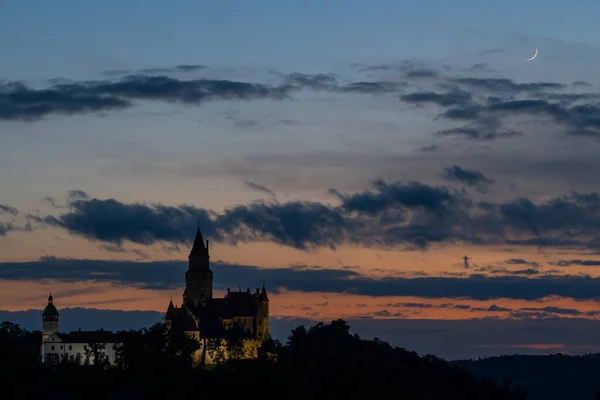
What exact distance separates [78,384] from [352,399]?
46.6m

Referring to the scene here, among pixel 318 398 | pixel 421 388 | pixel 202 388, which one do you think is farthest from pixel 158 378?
pixel 421 388

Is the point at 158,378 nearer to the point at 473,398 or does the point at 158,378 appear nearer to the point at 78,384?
the point at 78,384

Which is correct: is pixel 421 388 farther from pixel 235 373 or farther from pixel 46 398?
pixel 46 398

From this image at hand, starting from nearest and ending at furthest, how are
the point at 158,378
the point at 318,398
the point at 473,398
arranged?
the point at 318,398 → the point at 158,378 → the point at 473,398

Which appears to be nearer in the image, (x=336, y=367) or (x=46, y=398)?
(x=46, y=398)

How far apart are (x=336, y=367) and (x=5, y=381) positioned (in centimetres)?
4834

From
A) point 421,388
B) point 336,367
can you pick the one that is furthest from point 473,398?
point 336,367

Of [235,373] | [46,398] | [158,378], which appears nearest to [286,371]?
[235,373]

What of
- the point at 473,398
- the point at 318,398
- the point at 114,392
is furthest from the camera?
the point at 473,398

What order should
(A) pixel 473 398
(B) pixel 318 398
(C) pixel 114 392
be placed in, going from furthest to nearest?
→ (A) pixel 473 398 → (B) pixel 318 398 → (C) pixel 114 392

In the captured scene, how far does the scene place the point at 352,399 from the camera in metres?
162

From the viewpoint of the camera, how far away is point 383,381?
187 metres

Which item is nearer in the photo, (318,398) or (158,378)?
(318,398)

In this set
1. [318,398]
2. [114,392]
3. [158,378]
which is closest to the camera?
[114,392]
